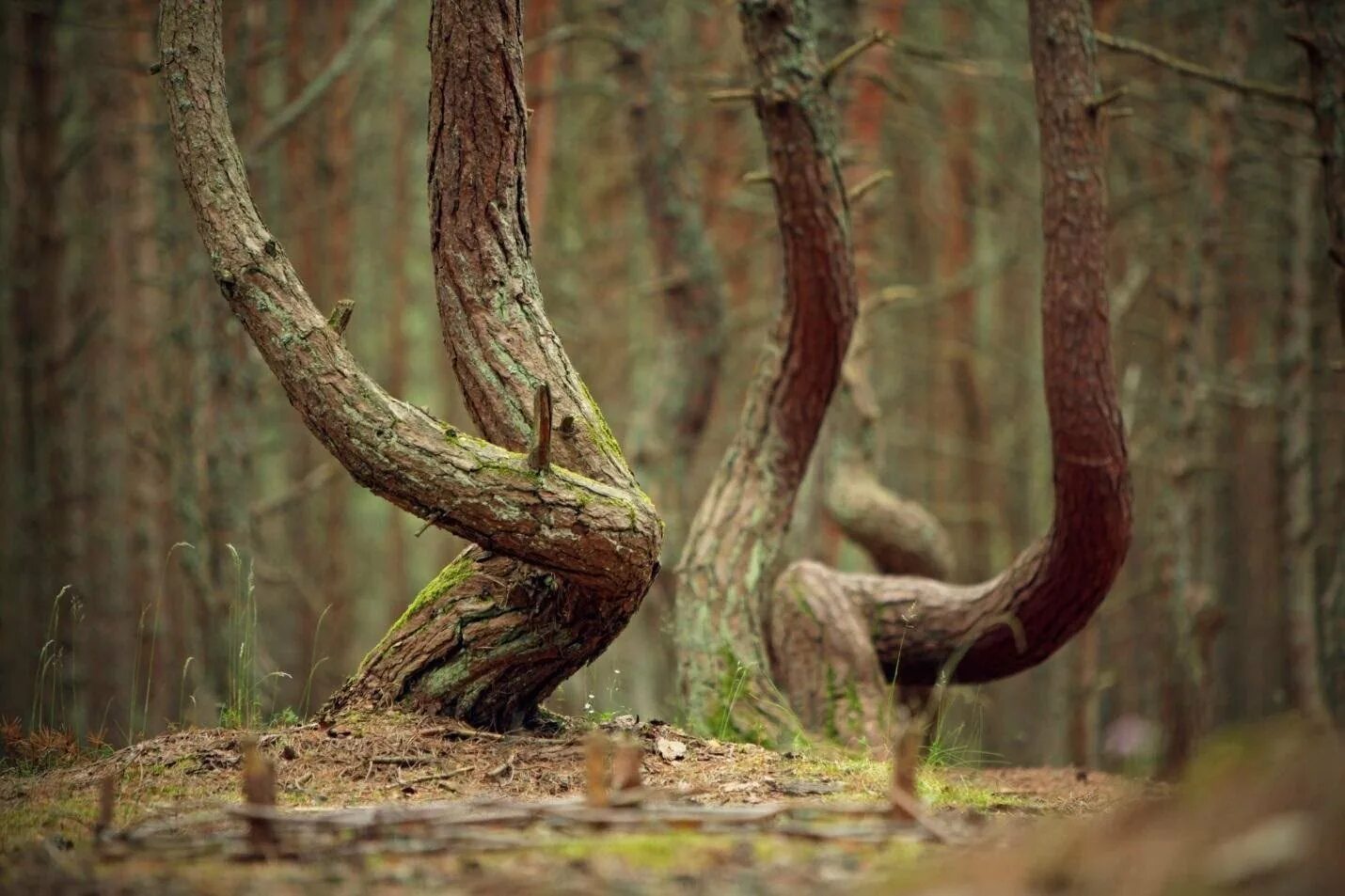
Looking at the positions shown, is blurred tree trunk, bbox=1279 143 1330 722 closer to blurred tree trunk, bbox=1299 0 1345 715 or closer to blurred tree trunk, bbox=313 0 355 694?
blurred tree trunk, bbox=1299 0 1345 715

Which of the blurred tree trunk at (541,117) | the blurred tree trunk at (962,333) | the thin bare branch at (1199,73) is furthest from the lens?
the blurred tree trunk at (962,333)

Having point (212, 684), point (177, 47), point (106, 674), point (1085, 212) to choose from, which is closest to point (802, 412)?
point (1085, 212)

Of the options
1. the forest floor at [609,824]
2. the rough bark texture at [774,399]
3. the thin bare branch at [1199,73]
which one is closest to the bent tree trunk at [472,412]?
the forest floor at [609,824]

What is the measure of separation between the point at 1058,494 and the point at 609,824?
3.87 metres

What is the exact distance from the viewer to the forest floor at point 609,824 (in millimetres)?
2324

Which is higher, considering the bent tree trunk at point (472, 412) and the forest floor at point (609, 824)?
the bent tree trunk at point (472, 412)

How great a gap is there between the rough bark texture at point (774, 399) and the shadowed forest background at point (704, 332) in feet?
1.16

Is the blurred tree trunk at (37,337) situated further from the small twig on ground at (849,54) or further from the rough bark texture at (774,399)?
the small twig on ground at (849,54)

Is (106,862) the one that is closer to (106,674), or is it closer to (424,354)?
(106,674)

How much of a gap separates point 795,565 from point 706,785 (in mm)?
3118

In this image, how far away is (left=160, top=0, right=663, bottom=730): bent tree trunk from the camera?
4.18m

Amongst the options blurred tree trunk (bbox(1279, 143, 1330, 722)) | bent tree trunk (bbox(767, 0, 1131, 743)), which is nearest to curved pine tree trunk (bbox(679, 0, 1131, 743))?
bent tree trunk (bbox(767, 0, 1131, 743))

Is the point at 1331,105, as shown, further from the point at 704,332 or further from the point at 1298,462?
the point at 704,332

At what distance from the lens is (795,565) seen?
709 centimetres
